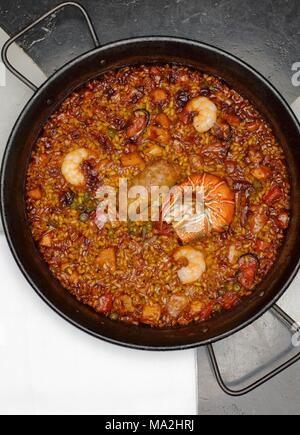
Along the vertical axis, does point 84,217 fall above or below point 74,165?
below

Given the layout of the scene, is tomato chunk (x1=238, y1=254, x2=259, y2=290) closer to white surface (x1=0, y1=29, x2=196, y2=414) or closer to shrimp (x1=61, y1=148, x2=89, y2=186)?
white surface (x1=0, y1=29, x2=196, y2=414)

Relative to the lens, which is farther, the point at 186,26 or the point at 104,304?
the point at 186,26

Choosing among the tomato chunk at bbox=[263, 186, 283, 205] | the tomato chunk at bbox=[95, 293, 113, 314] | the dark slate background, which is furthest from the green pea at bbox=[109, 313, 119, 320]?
the dark slate background

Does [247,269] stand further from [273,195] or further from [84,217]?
[84,217]

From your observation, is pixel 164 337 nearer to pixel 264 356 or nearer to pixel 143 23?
pixel 264 356

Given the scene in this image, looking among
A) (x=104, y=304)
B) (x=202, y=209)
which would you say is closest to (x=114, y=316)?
(x=104, y=304)

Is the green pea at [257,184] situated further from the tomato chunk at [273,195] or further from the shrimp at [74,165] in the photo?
the shrimp at [74,165]

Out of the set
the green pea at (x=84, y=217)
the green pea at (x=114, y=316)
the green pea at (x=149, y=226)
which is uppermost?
the green pea at (x=84, y=217)

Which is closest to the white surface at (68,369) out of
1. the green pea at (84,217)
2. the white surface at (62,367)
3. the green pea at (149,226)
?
the white surface at (62,367)
